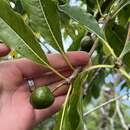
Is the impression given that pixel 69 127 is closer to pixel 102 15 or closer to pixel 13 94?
pixel 13 94

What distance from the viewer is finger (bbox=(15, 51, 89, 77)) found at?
66.3 inches

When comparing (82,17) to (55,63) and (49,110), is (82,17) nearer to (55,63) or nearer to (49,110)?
(55,63)

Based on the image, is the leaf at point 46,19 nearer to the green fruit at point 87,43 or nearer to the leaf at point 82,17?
the leaf at point 82,17

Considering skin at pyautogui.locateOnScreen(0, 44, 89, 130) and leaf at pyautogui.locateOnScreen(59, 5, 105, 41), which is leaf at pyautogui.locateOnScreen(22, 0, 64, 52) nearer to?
leaf at pyautogui.locateOnScreen(59, 5, 105, 41)

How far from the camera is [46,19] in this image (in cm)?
155

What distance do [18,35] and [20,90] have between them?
382 mm

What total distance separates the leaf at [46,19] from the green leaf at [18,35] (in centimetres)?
5

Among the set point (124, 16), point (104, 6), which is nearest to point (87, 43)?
point (104, 6)

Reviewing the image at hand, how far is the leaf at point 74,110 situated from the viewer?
1457 millimetres

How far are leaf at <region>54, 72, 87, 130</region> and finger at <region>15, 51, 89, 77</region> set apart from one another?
199mm

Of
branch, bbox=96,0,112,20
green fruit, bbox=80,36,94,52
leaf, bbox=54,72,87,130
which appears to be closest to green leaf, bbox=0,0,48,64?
leaf, bbox=54,72,87,130

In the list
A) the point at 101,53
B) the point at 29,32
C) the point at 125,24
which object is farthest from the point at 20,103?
the point at 101,53

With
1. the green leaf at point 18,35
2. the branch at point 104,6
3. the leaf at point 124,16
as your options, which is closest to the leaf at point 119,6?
the branch at point 104,6

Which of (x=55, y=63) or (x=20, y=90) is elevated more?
(x=55, y=63)
